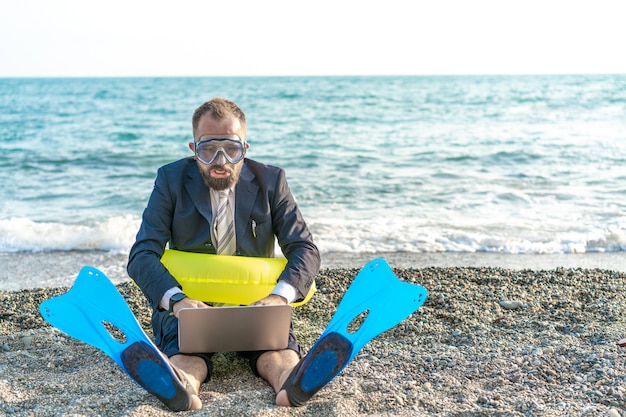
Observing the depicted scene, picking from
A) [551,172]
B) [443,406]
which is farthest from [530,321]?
[551,172]

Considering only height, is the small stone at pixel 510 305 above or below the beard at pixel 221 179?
below

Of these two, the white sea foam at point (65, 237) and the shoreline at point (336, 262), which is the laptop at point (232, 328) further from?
the white sea foam at point (65, 237)

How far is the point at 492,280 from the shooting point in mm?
5293

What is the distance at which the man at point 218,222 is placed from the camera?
3465mm

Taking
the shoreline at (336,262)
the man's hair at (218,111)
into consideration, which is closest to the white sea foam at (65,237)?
the shoreline at (336,262)

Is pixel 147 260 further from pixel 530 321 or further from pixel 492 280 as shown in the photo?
pixel 492 280

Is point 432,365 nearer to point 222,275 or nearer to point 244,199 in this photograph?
point 222,275

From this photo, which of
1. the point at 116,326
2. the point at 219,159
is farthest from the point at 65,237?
the point at 116,326

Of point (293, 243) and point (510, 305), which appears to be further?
point (510, 305)

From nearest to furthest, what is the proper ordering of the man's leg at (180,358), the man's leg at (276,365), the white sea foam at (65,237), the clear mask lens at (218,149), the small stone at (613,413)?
the small stone at (613,413) → the man's leg at (180,358) → the man's leg at (276,365) → the clear mask lens at (218,149) → the white sea foam at (65,237)

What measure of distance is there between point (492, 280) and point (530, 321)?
1031 mm

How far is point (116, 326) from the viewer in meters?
3.20

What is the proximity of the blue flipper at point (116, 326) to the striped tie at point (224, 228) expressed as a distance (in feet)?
2.50

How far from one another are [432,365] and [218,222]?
141cm
